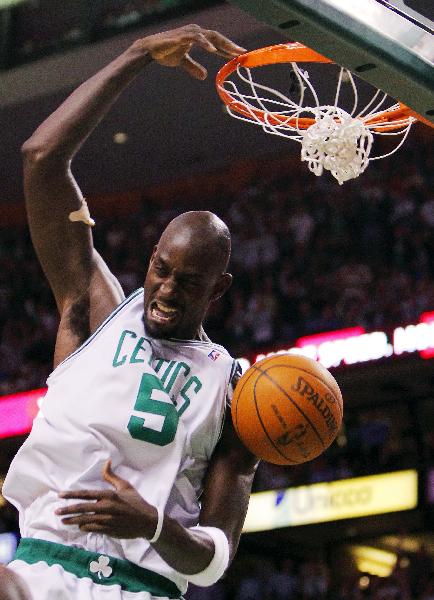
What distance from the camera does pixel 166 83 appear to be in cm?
1209

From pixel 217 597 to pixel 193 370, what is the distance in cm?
687

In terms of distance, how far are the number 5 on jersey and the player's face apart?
0.17 m

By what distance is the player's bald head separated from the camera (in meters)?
3.31

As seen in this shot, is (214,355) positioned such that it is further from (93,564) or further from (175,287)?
(93,564)

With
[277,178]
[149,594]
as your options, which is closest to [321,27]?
[149,594]

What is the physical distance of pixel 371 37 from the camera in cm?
287

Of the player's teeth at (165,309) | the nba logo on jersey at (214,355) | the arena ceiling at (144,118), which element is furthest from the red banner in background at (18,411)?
the player's teeth at (165,309)

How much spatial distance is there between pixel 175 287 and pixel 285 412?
1.57 feet

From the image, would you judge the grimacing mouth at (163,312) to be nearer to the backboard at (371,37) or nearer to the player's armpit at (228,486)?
the player's armpit at (228,486)

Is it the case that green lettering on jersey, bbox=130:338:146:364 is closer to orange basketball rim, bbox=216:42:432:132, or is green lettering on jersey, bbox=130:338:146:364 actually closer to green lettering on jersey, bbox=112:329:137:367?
green lettering on jersey, bbox=112:329:137:367

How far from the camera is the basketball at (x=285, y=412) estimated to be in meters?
3.10

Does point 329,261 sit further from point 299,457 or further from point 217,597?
point 299,457

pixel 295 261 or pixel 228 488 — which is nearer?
pixel 228 488

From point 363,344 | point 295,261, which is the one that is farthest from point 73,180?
point 295,261
